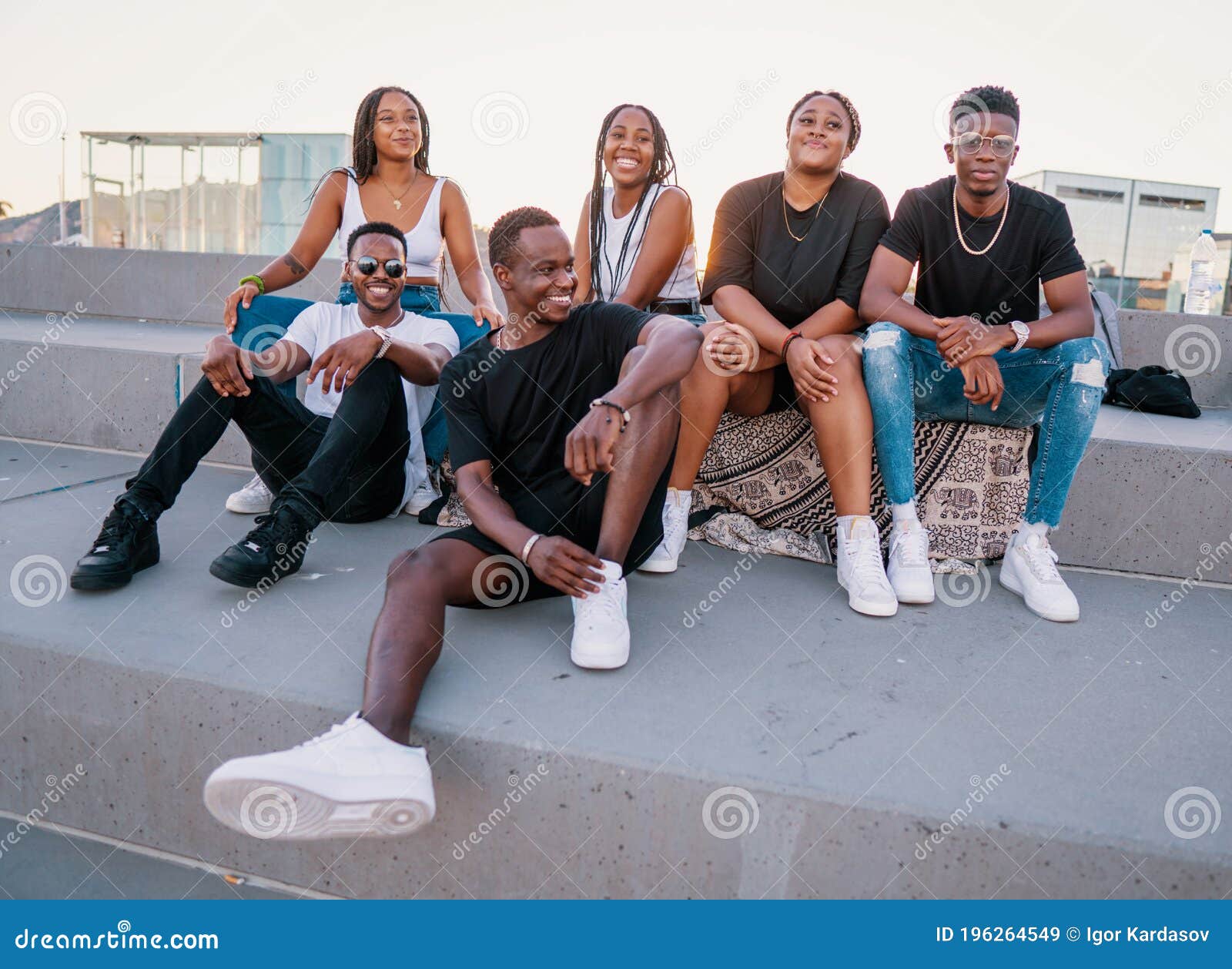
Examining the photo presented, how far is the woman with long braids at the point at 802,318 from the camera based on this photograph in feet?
6.23

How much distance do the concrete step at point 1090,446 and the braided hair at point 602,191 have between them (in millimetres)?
1354

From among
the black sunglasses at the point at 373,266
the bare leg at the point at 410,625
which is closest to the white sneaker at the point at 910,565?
the bare leg at the point at 410,625

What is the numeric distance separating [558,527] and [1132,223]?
22.9ft

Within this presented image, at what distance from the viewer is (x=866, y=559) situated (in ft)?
6.03

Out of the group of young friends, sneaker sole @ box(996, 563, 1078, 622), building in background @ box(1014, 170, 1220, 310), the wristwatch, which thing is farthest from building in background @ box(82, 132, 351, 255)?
sneaker sole @ box(996, 563, 1078, 622)

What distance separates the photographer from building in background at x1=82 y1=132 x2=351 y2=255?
6.61 metres

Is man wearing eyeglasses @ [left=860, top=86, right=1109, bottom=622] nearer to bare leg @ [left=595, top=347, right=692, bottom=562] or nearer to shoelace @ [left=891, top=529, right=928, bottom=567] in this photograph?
shoelace @ [left=891, top=529, right=928, bottom=567]

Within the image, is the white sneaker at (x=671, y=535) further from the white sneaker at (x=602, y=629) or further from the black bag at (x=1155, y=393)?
the black bag at (x=1155, y=393)

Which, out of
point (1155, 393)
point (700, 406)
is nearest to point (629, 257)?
point (700, 406)

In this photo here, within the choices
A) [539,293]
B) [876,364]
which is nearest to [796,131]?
[876,364]

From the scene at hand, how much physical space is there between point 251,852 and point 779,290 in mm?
1689

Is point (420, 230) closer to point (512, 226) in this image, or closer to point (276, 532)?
point (512, 226)

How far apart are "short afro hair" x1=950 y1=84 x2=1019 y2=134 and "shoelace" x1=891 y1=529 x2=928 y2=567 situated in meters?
0.96
